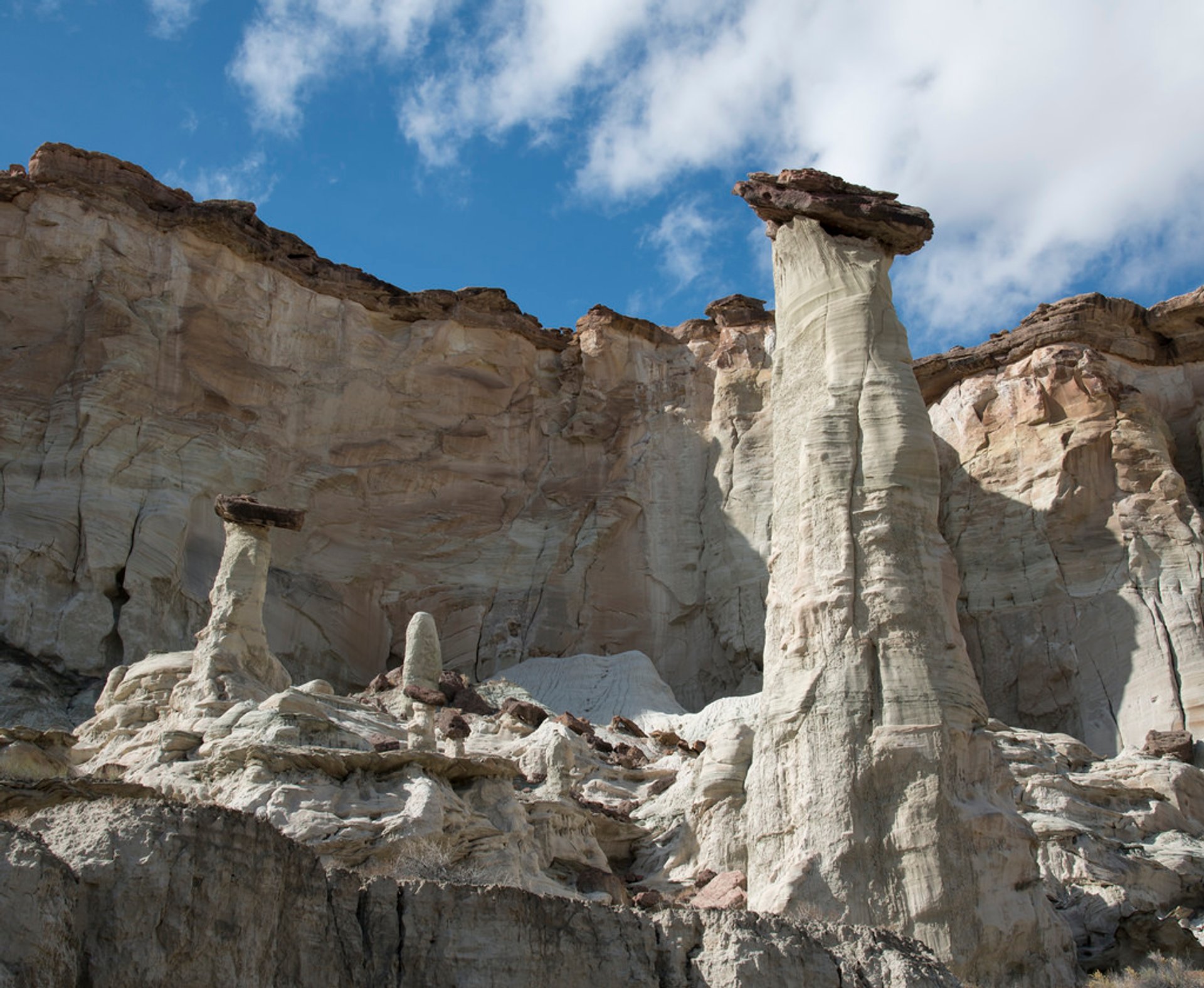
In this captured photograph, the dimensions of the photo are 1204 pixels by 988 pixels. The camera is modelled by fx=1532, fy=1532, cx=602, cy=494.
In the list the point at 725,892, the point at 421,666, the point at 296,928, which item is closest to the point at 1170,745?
the point at 421,666

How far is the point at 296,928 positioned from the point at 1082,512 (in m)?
30.6

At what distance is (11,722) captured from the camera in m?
26.8

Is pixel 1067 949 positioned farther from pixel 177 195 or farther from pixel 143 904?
pixel 177 195

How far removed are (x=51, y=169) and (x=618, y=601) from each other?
17476 millimetres

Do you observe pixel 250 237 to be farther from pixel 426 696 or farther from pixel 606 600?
pixel 426 696

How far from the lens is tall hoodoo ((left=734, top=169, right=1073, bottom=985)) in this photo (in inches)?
590

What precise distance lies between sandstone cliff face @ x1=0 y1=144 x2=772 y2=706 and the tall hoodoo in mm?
17235

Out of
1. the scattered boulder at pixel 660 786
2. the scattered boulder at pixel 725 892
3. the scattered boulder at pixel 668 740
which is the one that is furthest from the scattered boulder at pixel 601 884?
the scattered boulder at pixel 668 740

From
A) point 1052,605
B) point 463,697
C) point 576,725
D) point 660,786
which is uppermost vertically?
point 1052,605

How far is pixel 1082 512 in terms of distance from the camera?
119ft

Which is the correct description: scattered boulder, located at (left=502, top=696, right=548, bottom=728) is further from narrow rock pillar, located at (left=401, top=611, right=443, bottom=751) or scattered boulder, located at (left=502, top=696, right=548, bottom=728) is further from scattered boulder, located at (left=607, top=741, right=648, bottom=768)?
scattered boulder, located at (left=607, top=741, right=648, bottom=768)

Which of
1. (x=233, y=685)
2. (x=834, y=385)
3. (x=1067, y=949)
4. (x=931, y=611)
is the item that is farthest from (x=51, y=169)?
(x=1067, y=949)

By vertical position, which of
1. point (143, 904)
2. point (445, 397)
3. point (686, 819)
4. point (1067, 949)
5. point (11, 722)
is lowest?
point (143, 904)

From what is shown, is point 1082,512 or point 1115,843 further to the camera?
point 1082,512
